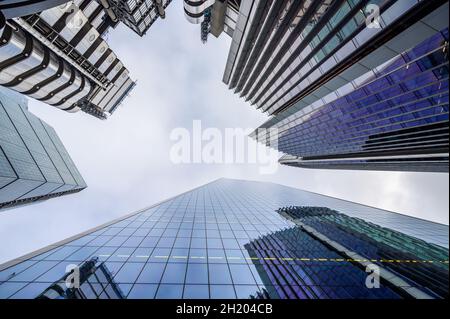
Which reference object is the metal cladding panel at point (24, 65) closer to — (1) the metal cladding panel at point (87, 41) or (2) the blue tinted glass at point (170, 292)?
(1) the metal cladding panel at point (87, 41)

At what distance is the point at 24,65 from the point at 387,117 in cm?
5861

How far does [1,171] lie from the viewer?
75.2 feet

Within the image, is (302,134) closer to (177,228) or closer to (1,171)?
(177,228)

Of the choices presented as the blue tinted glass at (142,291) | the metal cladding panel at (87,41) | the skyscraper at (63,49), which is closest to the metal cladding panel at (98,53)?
the skyscraper at (63,49)

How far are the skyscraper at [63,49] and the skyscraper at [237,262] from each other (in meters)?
25.6

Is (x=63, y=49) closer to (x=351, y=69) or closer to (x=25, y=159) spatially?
(x=25, y=159)

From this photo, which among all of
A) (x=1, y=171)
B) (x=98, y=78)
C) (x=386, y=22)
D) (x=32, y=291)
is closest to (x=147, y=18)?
(x=98, y=78)

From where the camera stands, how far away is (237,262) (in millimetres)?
14234

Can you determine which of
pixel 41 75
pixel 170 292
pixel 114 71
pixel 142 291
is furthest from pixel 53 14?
pixel 170 292

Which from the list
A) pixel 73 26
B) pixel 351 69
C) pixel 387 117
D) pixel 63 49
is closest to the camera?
pixel 351 69

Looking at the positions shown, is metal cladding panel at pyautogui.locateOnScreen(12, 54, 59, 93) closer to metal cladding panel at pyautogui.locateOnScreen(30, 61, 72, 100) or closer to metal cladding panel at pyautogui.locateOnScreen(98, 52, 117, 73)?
metal cladding panel at pyautogui.locateOnScreen(30, 61, 72, 100)

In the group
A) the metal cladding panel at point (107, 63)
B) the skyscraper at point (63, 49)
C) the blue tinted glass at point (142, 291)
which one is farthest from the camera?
the metal cladding panel at point (107, 63)

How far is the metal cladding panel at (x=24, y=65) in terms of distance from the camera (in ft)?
88.3

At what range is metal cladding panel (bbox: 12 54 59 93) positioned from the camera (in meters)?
30.4
